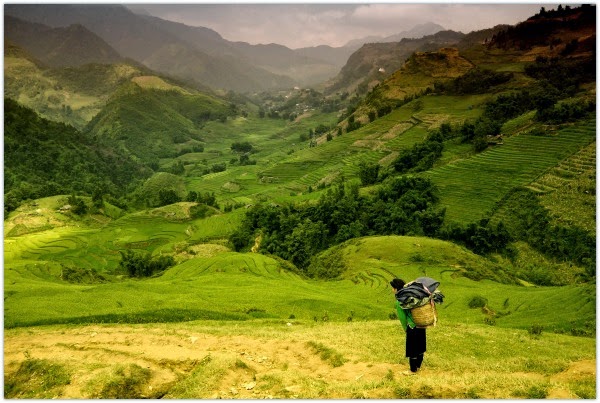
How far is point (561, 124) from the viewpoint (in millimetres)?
60906

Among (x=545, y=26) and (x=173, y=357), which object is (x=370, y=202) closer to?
(x=173, y=357)

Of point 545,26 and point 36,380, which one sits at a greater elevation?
point 545,26

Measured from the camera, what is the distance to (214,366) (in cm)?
999

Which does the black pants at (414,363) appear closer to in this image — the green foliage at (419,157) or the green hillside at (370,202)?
the green hillside at (370,202)

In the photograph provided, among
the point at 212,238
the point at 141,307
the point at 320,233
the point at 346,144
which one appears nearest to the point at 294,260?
the point at 320,233

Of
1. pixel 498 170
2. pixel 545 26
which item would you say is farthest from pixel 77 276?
pixel 545 26

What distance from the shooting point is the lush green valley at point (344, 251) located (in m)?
10.1

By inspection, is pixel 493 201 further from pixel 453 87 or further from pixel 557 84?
pixel 453 87

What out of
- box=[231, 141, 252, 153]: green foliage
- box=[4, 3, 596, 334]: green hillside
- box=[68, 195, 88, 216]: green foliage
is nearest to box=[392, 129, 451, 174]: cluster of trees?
box=[4, 3, 596, 334]: green hillside

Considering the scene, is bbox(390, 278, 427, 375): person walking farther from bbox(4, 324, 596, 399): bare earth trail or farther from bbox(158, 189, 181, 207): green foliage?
bbox(158, 189, 181, 207): green foliage

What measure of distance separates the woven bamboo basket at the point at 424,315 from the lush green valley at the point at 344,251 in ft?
3.68

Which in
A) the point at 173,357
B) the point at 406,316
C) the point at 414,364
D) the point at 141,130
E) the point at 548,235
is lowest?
the point at 548,235

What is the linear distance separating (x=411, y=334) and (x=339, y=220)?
148 feet

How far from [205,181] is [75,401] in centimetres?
11190
